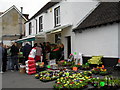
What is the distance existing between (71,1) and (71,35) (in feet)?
9.70

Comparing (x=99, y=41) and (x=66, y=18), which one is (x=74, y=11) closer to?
(x=66, y=18)

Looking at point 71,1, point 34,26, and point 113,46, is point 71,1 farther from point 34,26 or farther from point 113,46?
point 34,26

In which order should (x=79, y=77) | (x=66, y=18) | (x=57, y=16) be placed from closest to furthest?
(x=79, y=77), (x=66, y=18), (x=57, y=16)

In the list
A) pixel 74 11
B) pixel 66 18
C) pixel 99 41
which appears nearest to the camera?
pixel 99 41

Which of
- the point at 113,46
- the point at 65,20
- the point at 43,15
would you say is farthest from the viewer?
the point at 43,15

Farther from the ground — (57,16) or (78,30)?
(57,16)

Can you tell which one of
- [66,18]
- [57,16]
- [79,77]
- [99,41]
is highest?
[57,16]

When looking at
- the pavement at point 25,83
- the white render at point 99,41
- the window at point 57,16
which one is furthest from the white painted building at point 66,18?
the pavement at point 25,83

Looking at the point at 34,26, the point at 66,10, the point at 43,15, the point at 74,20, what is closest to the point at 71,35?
the point at 74,20

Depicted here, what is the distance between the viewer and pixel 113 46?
31.7 ft

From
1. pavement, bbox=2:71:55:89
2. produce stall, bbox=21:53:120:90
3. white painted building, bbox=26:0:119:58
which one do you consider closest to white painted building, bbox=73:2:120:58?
white painted building, bbox=26:0:119:58

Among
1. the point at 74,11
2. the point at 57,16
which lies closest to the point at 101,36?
the point at 74,11

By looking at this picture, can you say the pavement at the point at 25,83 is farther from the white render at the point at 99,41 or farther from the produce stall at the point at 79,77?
the white render at the point at 99,41

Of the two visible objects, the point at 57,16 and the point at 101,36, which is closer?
the point at 101,36
